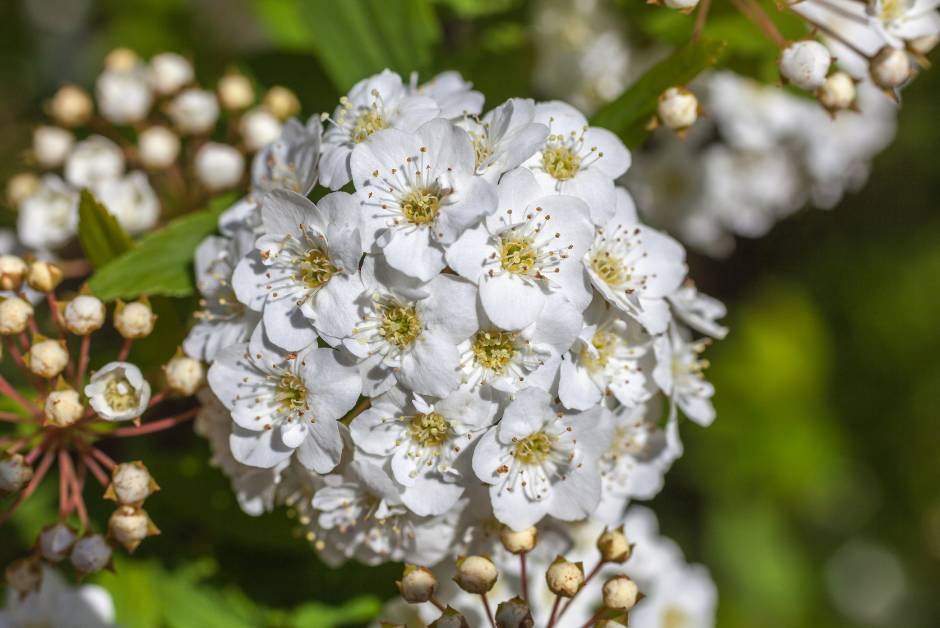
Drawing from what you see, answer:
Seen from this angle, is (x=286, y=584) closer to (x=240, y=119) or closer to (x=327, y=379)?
(x=327, y=379)

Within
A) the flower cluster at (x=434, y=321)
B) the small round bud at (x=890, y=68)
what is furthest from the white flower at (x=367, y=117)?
the small round bud at (x=890, y=68)

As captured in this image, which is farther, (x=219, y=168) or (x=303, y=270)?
(x=219, y=168)

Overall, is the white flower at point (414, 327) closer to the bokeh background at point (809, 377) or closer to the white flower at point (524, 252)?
the white flower at point (524, 252)

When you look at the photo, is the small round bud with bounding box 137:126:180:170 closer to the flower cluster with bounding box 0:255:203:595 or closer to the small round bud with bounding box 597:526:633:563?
the flower cluster with bounding box 0:255:203:595

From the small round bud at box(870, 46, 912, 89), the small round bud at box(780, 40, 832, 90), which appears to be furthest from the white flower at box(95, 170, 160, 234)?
the small round bud at box(870, 46, 912, 89)

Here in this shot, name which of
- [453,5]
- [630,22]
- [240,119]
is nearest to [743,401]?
[630,22]

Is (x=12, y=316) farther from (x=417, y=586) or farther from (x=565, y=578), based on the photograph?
(x=565, y=578)

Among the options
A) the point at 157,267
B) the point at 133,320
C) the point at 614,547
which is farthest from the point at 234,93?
the point at 614,547
